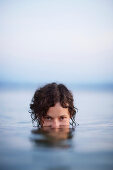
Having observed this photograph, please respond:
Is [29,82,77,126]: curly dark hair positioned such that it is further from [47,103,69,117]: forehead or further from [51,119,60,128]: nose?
[51,119,60,128]: nose

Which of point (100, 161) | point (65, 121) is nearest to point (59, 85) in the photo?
point (65, 121)

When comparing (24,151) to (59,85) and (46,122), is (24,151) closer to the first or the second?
(46,122)

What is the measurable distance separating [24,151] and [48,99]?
6.59 ft

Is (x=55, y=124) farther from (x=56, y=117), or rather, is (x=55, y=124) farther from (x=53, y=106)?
(x=53, y=106)

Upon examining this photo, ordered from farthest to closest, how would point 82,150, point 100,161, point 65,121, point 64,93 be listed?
point 64,93, point 65,121, point 82,150, point 100,161

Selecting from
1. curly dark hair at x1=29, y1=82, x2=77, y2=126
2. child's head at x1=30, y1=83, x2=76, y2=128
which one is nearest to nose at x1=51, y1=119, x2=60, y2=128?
child's head at x1=30, y1=83, x2=76, y2=128

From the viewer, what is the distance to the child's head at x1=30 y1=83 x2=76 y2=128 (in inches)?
181

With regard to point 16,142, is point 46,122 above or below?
above

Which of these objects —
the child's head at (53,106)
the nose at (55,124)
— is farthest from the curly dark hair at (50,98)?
the nose at (55,124)

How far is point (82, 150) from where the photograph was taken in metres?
3.00

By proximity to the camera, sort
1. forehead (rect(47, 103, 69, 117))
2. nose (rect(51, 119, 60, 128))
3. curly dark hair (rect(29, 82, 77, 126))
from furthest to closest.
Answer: curly dark hair (rect(29, 82, 77, 126))
forehead (rect(47, 103, 69, 117))
nose (rect(51, 119, 60, 128))

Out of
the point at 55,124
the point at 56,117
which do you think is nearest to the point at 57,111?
the point at 56,117

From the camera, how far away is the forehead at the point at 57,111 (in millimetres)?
4598

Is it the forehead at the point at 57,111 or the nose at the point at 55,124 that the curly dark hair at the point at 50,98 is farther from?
the nose at the point at 55,124
